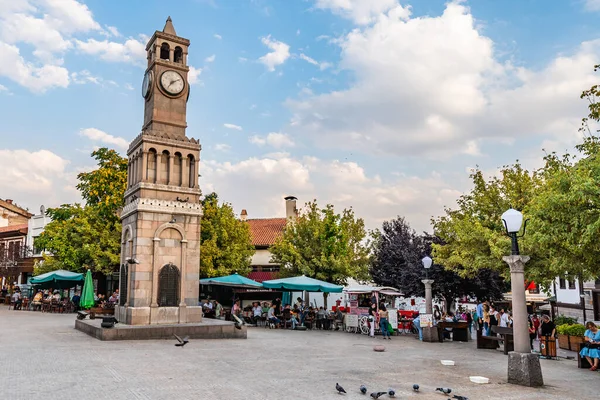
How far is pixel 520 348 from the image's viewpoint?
1045 cm

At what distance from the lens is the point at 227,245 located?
34.4 metres

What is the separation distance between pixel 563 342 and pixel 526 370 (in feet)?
28.9

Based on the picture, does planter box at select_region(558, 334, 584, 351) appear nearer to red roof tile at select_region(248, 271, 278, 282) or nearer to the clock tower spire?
the clock tower spire

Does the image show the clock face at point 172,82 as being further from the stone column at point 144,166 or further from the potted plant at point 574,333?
the potted plant at point 574,333

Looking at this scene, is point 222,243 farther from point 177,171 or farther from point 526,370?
point 526,370

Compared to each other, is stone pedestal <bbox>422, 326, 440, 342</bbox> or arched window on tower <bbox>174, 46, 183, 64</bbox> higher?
arched window on tower <bbox>174, 46, 183, 64</bbox>

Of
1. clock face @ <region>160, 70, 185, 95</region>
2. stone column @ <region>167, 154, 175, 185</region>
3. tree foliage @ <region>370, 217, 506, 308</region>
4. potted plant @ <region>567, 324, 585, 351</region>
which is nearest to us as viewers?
potted plant @ <region>567, 324, 585, 351</region>

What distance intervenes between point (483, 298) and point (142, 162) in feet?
64.3

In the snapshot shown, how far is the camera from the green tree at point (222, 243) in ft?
108

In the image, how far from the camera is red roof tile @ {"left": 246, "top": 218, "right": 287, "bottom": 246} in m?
43.6

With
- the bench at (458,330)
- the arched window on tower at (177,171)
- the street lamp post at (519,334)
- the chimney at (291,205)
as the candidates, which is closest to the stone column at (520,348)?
the street lamp post at (519,334)

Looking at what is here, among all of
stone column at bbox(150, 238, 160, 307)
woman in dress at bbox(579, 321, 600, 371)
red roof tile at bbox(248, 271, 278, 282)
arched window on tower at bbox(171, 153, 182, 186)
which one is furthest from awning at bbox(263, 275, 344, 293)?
red roof tile at bbox(248, 271, 278, 282)

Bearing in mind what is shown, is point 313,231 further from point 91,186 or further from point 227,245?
A: point 91,186

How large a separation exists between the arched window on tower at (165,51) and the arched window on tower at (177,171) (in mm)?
4053
